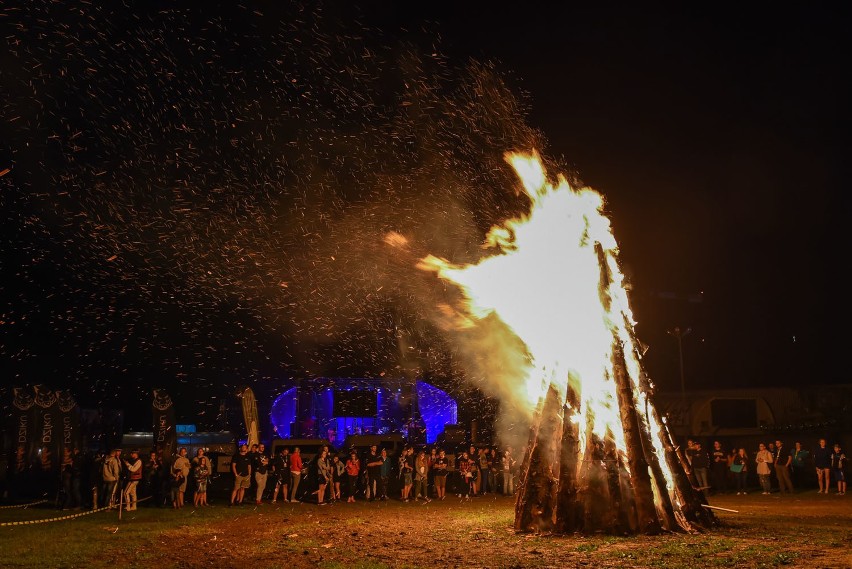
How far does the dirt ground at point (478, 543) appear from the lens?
9.52m

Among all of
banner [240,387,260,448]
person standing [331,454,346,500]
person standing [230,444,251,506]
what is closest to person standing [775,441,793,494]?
person standing [331,454,346,500]

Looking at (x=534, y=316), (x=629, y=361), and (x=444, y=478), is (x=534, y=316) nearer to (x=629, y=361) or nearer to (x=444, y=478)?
(x=629, y=361)

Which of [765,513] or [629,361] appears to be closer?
[629,361]

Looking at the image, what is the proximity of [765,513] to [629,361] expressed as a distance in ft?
16.8

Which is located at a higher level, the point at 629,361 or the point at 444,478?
the point at 629,361

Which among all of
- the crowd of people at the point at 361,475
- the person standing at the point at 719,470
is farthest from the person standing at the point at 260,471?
the person standing at the point at 719,470

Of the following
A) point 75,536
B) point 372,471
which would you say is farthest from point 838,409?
point 75,536

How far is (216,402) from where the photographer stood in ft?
154

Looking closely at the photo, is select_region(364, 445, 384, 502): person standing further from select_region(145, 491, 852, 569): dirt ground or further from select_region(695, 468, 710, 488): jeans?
select_region(695, 468, 710, 488): jeans

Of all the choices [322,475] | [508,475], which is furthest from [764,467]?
[322,475]

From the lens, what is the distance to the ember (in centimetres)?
1191

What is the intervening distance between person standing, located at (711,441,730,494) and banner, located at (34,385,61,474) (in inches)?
808

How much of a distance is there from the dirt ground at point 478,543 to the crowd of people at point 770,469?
12.2 ft

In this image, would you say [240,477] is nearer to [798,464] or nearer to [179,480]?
[179,480]
